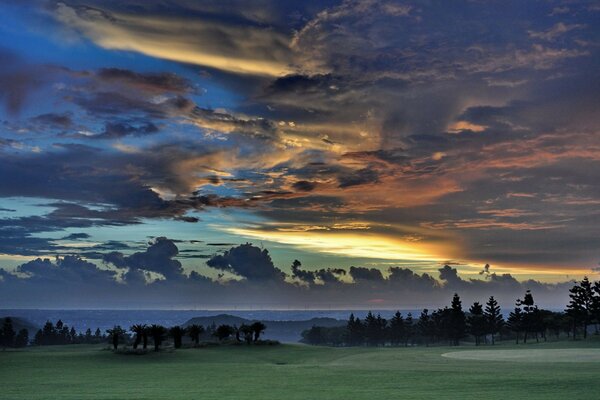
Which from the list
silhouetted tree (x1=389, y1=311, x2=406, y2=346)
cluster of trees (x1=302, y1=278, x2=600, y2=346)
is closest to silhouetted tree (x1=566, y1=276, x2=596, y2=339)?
cluster of trees (x1=302, y1=278, x2=600, y2=346)

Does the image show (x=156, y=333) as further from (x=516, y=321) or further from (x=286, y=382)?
(x=516, y=321)

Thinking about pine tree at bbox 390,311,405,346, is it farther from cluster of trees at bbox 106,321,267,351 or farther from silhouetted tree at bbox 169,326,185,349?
silhouetted tree at bbox 169,326,185,349

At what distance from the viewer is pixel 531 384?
3950cm

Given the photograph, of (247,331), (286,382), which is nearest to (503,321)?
(247,331)

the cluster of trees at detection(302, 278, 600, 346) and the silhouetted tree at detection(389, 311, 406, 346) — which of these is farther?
the silhouetted tree at detection(389, 311, 406, 346)

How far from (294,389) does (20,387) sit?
79.0ft

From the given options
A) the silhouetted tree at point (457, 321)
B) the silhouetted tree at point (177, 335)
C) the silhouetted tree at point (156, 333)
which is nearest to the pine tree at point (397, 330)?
the silhouetted tree at point (457, 321)

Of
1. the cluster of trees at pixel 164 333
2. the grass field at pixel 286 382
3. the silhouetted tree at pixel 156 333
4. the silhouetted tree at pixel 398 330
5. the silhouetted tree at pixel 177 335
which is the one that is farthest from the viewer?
the silhouetted tree at pixel 398 330

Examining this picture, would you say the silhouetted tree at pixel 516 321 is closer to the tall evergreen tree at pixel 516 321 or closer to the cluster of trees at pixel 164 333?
the tall evergreen tree at pixel 516 321

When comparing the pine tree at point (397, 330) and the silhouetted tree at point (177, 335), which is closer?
the silhouetted tree at point (177, 335)

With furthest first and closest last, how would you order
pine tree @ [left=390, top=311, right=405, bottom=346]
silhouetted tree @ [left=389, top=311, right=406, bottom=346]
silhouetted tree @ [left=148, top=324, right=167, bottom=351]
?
pine tree @ [left=390, top=311, right=405, bottom=346] < silhouetted tree @ [left=389, top=311, right=406, bottom=346] < silhouetted tree @ [left=148, top=324, right=167, bottom=351]

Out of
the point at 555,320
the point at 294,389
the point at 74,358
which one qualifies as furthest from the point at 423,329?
the point at 294,389

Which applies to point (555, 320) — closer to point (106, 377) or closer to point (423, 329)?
point (423, 329)

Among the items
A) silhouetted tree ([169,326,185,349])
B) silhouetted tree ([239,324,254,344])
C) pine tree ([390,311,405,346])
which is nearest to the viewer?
silhouetted tree ([169,326,185,349])
